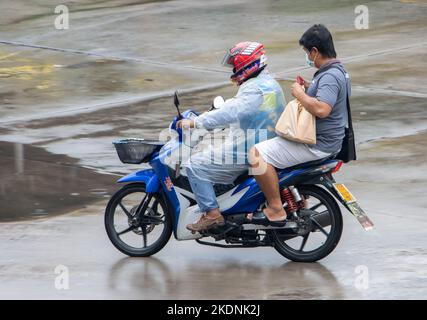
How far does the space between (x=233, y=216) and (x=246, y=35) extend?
384 inches

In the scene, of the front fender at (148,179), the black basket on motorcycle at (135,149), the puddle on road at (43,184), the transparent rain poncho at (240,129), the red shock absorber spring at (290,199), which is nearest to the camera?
the transparent rain poncho at (240,129)

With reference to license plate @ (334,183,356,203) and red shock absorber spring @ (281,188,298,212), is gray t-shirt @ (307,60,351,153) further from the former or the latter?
red shock absorber spring @ (281,188,298,212)

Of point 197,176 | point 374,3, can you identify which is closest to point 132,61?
point 374,3

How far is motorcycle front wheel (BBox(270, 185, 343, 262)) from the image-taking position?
8211mm

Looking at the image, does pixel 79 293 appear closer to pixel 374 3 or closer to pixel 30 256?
pixel 30 256

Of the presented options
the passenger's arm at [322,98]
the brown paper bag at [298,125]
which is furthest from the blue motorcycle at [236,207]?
the passenger's arm at [322,98]

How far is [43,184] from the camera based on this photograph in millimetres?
10906

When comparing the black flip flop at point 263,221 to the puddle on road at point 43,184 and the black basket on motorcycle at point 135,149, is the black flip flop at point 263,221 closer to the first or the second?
the black basket on motorcycle at point 135,149

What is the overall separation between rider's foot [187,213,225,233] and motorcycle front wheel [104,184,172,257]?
0.90 feet

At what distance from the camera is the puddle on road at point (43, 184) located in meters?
10.2

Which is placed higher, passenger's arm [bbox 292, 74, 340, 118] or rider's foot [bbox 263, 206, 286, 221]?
passenger's arm [bbox 292, 74, 340, 118]

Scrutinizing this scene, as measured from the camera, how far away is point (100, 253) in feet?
28.7

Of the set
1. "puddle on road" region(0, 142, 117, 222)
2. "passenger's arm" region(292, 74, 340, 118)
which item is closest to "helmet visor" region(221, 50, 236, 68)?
"passenger's arm" region(292, 74, 340, 118)

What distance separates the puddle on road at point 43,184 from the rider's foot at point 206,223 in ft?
6.74
